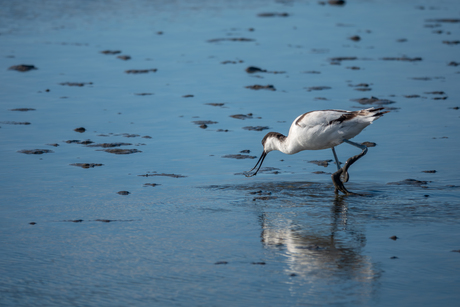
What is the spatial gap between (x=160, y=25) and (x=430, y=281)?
18201 mm

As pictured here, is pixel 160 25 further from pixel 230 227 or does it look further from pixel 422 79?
pixel 230 227

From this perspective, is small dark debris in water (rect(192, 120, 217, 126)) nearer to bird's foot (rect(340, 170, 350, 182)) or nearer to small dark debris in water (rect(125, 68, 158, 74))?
bird's foot (rect(340, 170, 350, 182))

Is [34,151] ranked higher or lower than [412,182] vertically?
lower

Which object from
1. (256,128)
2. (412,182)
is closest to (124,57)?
(256,128)

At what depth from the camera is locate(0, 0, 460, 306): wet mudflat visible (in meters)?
5.65

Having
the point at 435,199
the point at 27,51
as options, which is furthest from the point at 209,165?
the point at 27,51

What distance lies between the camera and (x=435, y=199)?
25.6ft

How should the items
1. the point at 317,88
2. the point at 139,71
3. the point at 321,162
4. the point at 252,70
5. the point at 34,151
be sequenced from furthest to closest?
the point at 139,71 → the point at 252,70 → the point at 317,88 → the point at 34,151 → the point at 321,162

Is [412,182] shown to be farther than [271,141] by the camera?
No

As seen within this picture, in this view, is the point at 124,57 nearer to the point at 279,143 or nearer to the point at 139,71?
the point at 139,71

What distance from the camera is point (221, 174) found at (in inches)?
355

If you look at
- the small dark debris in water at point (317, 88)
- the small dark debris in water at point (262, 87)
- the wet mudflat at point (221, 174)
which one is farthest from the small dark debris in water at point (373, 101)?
the small dark debris in water at point (262, 87)

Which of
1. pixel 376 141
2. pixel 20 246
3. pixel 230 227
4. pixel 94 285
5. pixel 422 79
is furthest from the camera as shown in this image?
pixel 422 79

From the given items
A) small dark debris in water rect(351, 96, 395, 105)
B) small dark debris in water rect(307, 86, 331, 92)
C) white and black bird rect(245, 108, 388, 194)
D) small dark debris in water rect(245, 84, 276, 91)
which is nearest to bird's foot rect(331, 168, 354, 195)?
white and black bird rect(245, 108, 388, 194)
